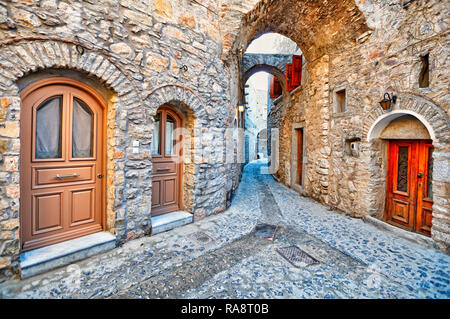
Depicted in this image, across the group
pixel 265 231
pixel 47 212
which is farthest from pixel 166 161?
pixel 265 231

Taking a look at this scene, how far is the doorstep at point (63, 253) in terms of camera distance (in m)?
2.16

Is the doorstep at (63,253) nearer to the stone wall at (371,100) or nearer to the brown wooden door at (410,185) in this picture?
the stone wall at (371,100)

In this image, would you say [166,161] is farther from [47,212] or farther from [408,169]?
[408,169]

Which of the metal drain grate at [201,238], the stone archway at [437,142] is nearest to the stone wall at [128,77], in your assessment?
the metal drain grate at [201,238]

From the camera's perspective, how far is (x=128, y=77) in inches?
111

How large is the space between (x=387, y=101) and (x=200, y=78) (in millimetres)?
3235

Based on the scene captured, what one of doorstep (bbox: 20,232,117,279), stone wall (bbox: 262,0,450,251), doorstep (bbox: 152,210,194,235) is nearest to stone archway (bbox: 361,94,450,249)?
stone wall (bbox: 262,0,450,251)

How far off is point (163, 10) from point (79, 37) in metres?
1.39

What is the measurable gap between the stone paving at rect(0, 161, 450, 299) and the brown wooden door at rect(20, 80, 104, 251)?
55cm

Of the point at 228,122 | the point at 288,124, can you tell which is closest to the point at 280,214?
the point at 228,122

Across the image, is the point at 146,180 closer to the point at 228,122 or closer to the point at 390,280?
the point at 228,122

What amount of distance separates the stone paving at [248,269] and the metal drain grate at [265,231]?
0.30 ft

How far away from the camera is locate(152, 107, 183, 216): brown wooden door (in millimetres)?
3623

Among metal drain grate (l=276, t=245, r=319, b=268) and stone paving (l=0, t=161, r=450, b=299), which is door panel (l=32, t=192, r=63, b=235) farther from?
metal drain grate (l=276, t=245, r=319, b=268)
